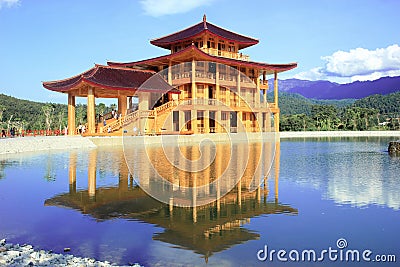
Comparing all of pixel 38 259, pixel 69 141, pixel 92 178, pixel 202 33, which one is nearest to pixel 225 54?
pixel 202 33

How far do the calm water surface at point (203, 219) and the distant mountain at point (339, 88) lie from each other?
144m

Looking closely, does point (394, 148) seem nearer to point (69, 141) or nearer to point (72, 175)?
point (72, 175)

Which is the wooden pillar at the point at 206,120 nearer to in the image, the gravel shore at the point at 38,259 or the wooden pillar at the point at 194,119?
the wooden pillar at the point at 194,119

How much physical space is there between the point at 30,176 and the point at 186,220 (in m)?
6.21

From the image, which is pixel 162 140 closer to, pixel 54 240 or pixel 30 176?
pixel 30 176

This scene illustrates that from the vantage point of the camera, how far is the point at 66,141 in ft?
65.8

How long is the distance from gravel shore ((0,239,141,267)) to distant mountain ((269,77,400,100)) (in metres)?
148

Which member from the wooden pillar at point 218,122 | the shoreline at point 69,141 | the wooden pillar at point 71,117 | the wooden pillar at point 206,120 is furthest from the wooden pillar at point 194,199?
the wooden pillar at point 218,122

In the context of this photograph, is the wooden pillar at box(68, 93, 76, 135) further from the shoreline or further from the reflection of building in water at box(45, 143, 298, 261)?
the reflection of building in water at box(45, 143, 298, 261)

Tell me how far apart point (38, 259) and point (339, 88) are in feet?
613

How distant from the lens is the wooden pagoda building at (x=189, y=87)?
979 inches

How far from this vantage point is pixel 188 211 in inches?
265

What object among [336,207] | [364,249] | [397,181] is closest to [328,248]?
[364,249]

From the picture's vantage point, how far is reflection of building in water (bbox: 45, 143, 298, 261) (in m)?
5.22
